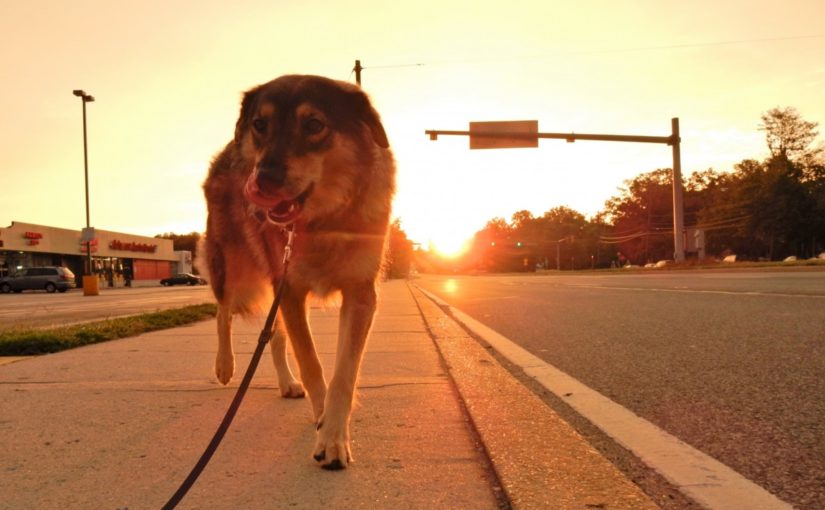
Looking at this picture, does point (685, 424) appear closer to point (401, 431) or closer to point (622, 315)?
point (401, 431)

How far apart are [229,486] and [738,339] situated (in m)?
4.95

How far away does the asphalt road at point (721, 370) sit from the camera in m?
2.49

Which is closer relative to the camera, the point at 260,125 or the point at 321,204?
the point at 321,204

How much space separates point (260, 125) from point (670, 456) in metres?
Result: 2.25

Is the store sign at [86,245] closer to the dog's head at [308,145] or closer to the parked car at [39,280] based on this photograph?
the parked car at [39,280]

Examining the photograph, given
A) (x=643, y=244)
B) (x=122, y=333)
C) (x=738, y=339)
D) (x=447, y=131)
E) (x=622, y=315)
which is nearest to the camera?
(x=738, y=339)

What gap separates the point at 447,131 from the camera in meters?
24.1

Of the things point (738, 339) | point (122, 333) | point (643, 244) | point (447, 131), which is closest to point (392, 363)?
point (738, 339)

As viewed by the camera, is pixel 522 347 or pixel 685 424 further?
pixel 522 347

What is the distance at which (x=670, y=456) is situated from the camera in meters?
2.40

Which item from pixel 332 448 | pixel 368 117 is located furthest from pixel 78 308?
pixel 332 448

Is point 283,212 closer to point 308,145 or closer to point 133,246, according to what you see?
point 308,145

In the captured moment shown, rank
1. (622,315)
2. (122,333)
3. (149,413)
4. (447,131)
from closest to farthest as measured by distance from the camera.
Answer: (149,413), (122,333), (622,315), (447,131)

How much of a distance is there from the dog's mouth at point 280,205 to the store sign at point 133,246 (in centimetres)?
6186
